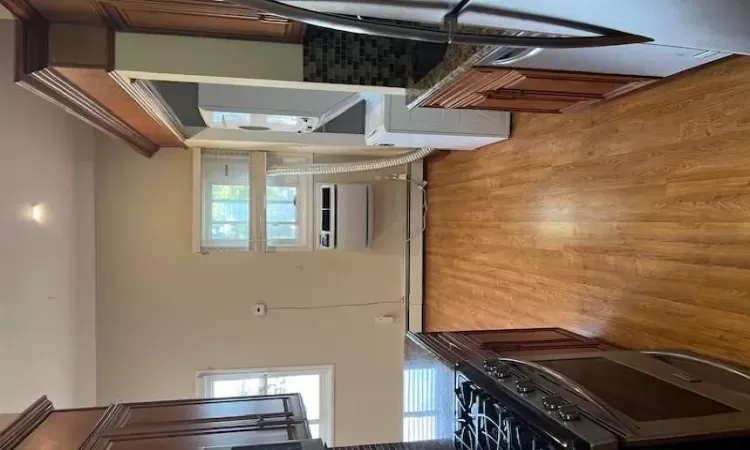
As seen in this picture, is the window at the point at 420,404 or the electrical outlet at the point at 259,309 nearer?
the window at the point at 420,404

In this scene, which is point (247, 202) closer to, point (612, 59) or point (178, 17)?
point (178, 17)

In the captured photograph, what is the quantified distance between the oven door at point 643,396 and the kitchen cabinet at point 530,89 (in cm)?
99

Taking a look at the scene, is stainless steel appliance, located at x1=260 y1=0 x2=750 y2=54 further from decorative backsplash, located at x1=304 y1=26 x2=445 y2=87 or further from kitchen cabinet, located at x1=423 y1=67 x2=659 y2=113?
decorative backsplash, located at x1=304 y1=26 x2=445 y2=87

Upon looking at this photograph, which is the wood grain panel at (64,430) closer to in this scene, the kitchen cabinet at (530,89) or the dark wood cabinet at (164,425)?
the dark wood cabinet at (164,425)

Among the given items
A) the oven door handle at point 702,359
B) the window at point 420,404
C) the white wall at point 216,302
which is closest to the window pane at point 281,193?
the white wall at point 216,302

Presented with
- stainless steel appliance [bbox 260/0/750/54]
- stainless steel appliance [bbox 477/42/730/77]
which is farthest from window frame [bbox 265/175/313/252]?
stainless steel appliance [bbox 260/0/750/54]

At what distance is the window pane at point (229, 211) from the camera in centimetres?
432

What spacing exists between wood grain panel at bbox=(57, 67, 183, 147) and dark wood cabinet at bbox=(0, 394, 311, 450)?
4.03 feet

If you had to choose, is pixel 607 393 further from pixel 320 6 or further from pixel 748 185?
pixel 320 6

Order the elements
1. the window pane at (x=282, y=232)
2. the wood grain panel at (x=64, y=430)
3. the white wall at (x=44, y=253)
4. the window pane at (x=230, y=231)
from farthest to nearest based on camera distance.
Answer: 1. the window pane at (x=282, y=232)
2. the window pane at (x=230, y=231)
3. the white wall at (x=44, y=253)
4. the wood grain panel at (x=64, y=430)

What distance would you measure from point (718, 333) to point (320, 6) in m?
1.60

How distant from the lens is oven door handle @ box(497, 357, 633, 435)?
129 cm

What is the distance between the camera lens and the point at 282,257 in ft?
14.7

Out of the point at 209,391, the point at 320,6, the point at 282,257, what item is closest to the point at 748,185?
the point at 320,6
